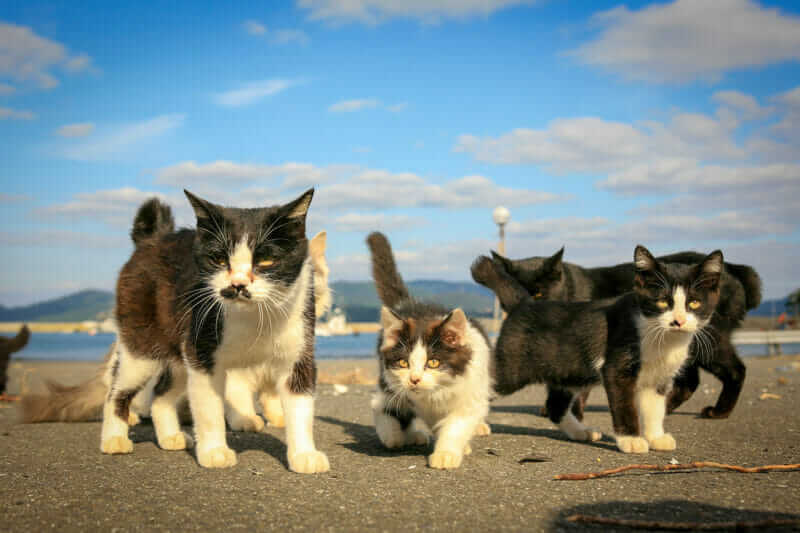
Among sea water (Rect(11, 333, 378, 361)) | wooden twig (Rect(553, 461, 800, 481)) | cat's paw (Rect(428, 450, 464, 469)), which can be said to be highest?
wooden twig (Rect(553, 461, 800, 481))

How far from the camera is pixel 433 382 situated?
4023mm

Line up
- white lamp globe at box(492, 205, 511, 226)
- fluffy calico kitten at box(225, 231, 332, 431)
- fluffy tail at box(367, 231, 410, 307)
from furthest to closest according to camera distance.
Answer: white lamp globe at box(492, 205, 511, 226) < fluffy tail at box(367, 231, 410, 307) < fluffy calico kitten at box(225, 231, 332, 431)

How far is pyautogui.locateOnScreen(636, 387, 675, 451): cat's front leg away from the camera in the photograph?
14.9ft

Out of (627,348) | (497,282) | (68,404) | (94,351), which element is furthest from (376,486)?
(94,351)

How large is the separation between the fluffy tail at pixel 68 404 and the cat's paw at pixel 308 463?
9.85 ft

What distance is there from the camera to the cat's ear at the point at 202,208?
3521mm

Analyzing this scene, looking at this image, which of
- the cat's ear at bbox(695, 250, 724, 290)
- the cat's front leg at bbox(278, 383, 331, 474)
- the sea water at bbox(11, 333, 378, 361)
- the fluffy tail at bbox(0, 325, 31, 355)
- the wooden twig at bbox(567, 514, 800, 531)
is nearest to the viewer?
the wooden twig at bbox(567, 514, 800, 531)

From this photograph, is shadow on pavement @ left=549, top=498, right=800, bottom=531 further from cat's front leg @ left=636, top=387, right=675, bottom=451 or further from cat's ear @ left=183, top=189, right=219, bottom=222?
cat's ear @ left=183, top=189, right=219, bottom=222

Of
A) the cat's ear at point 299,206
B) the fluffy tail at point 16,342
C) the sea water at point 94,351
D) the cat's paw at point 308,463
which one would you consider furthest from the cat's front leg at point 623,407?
the sea water at point 94,351

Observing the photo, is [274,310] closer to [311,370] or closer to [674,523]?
[311,370]

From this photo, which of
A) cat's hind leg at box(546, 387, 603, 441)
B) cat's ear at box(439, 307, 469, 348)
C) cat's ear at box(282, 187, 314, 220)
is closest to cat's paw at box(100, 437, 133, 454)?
cat's ear at box(282, 187, 314, 220)

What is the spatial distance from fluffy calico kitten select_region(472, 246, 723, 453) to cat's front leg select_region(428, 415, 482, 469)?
124 cm

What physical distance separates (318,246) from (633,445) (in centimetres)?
406

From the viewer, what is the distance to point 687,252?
6.50m
